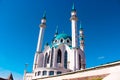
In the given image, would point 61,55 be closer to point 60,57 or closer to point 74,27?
point 60,57

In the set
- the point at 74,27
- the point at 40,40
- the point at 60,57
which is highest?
the point at 74,27

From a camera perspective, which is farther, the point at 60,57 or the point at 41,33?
the point at 41,33

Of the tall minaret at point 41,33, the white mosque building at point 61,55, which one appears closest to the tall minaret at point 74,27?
the white mosque building at point 61,55

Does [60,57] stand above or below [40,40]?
below

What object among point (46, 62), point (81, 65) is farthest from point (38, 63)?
point (81, 65)

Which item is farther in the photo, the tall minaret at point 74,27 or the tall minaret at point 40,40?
the tall minaret at point 40,40

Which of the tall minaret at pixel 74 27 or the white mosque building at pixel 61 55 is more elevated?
the tall minaret at pixel 74 27

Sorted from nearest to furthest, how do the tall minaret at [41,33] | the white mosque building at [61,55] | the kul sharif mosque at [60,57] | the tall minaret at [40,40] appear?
the kul sharif mosque at [60,57], the white mosque building at [61,55], the tall minaret at [40,40], the tall minaret at [41,33]

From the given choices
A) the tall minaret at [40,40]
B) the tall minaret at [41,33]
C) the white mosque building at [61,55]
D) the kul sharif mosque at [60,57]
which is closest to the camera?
the kul sharif mosque at [60,57]

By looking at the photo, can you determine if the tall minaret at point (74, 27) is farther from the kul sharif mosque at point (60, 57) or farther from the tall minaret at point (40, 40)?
the tall minaret at point (40, 40)

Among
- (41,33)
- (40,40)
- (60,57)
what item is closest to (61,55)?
(60,57)

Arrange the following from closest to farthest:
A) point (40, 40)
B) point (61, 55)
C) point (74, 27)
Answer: point (74, 27) < point (61, 55) < point (40, 40)

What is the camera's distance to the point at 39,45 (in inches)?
1778

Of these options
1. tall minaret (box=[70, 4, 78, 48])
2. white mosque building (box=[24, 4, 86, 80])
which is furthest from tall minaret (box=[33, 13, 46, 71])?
tall minaret (box=[70, 4, 78, 48])
